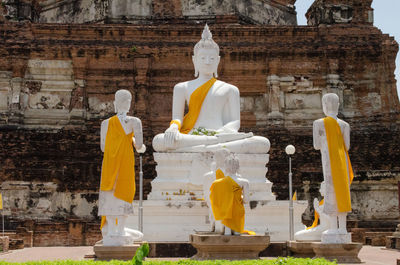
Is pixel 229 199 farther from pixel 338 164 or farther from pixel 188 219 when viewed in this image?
pixel 188 219

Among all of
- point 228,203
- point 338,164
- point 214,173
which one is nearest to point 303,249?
point 338,164

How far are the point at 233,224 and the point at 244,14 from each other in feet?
58.0

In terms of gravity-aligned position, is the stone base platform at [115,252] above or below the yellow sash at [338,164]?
below

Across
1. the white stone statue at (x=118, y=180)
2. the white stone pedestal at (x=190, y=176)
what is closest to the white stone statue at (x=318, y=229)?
the white stone pedestal at (x=190, y=176)

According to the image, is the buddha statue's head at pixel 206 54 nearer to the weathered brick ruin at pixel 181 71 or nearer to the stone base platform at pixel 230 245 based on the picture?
the stone base platform at pixel 230 245

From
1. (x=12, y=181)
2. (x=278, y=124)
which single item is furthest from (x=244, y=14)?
(x=12, y=181)

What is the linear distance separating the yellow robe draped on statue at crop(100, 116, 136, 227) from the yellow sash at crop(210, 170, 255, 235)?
46.9 inches

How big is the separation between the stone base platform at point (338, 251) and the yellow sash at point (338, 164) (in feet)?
1.69

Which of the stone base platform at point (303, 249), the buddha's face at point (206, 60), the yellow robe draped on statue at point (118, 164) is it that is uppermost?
the buddha's face at point (206, 60)

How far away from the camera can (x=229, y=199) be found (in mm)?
8867

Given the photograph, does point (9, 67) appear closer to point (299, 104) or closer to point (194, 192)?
point (299, 104)

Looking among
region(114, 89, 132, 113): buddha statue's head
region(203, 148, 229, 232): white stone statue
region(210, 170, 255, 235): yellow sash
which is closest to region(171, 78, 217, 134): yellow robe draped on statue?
region(203, 148, 229, 232): white stone statue

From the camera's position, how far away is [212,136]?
477 inches

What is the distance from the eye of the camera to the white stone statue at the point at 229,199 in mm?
8781
